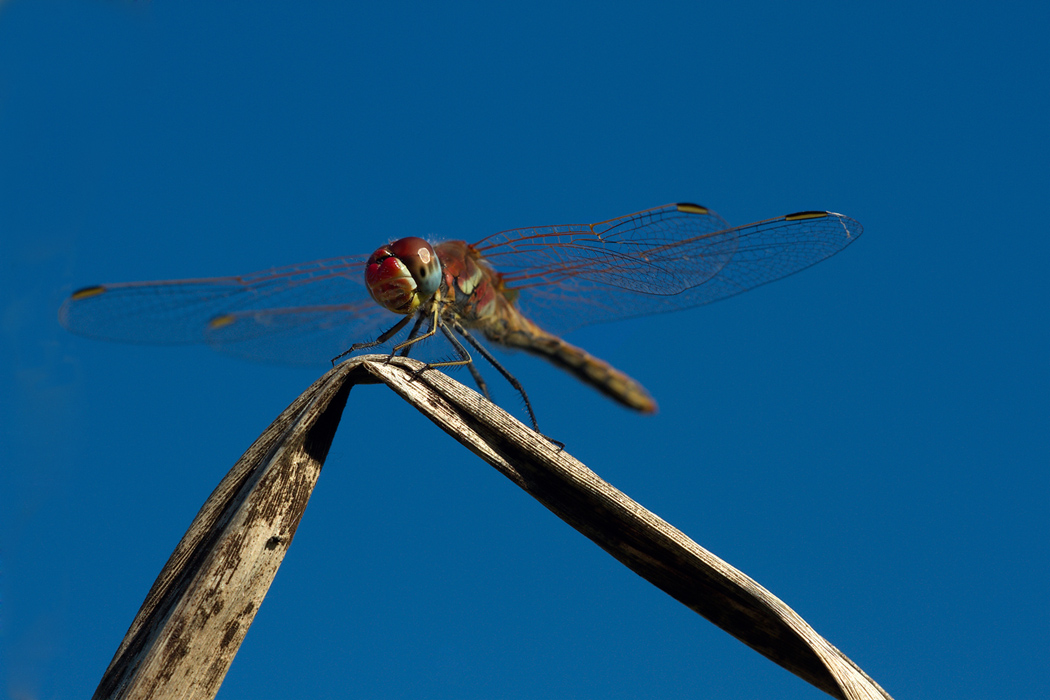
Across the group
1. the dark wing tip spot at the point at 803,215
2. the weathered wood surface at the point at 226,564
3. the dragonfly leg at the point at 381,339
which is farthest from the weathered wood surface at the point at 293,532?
the dark wing tip spot at the point at 803,215

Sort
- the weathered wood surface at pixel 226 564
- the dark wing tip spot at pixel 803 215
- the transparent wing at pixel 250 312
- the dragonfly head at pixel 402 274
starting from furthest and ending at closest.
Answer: the transparent wing at pixel 250 312
the dark wing tip spot at pixel 803 215
the dragonfly head at pixel 402 274
the weathered wood surface at pixel 226 564

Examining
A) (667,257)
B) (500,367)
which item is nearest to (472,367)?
(500,367)

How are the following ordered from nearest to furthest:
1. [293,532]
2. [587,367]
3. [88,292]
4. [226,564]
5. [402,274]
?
[226,564], [293,532], [402,274], [587,367], [88,292]

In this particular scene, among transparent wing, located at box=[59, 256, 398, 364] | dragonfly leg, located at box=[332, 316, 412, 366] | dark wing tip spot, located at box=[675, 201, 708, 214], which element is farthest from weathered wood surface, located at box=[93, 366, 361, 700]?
dark wing tip spot, located at box=[675, 201, 708, 214]

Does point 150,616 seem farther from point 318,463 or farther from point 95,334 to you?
point 95,334

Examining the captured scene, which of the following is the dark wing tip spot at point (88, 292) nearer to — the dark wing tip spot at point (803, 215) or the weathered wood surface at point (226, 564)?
the weathered wood surface at point (226, 564)

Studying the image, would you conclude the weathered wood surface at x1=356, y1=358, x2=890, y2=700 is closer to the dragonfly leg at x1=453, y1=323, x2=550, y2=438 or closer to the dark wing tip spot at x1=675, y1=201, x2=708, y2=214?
the dragonfly leg at x1=453, y1=323, x2=550, y2=438

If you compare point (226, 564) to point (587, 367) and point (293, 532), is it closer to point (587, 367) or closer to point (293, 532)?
point (293, 532)

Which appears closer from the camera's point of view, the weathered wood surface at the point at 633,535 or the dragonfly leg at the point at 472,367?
the weathered wood surface at the point at 633,535
